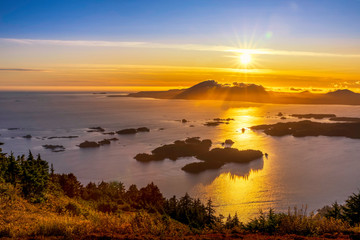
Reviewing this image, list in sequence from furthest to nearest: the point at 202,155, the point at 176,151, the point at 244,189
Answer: the point at 176,151, the point at 202,155, the point at 244,189

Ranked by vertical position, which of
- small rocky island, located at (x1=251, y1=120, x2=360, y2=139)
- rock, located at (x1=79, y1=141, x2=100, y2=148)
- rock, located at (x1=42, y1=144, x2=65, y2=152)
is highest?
small rocky island, located at (x1=251, y1=120, x2=360, y2=139)

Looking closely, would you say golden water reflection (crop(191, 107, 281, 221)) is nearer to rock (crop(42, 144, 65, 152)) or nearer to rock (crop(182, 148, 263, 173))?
rock (crop(182, 148, 263, 173))

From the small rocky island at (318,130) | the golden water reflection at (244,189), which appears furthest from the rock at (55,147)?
the small rocky island at (318,130)

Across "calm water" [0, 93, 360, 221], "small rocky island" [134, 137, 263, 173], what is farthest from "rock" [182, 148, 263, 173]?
"calm water" [0, 93, 360, 221]

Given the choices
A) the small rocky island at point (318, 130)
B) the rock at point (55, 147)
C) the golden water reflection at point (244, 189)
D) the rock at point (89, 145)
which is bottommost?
the golden water reflection at point (244, 189)

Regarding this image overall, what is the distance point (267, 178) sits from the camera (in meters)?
42.3

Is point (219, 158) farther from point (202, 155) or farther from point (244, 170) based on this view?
point (244, 170)

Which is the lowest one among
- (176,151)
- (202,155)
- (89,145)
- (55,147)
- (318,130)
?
(55,147)

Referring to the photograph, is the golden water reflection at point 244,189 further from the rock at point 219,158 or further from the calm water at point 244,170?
the rock at point 219,158

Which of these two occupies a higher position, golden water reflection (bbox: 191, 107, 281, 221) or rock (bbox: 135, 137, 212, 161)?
rock (bbox: 135, 137, 212, 161)

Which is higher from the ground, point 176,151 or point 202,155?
point 176,151

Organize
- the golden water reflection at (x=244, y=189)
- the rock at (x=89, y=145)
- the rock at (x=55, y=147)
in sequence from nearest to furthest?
the golden water reflection at (x=244, y=189)
the rock at (x=55, y=147)
the rock at (x=89, y=145)

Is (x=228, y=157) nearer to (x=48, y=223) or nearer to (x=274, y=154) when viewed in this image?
(x=274, y=154)

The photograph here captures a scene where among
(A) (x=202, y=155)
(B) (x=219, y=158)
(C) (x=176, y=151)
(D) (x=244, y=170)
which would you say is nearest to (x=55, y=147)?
(C) (x=176, y=151)
